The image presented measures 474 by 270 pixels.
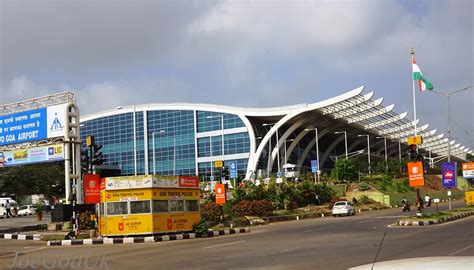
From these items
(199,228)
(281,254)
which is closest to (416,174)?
(199,228)

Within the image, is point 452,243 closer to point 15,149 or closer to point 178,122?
point 15,149

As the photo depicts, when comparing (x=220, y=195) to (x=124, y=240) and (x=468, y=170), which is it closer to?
(x=124, y=240)

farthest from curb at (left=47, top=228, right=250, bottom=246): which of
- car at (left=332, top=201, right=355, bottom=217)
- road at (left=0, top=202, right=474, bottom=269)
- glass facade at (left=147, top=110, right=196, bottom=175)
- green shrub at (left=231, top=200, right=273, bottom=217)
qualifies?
glass facade at (left=147, top=110, right=196, bottom=175)

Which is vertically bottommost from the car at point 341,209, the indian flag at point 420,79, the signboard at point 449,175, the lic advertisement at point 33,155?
the car at point 341,209

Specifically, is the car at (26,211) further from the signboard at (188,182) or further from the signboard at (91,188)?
the signboard at (188,182)

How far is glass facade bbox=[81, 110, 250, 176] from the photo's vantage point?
8931 centimetres

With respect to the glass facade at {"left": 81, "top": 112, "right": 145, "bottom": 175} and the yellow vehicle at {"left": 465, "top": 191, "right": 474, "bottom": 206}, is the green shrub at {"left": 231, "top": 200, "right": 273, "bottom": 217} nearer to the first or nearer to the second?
the yellow vehicle at {"left": 465, "top": 191, "right": 474, "bottom": 206}

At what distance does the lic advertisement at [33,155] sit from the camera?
121 feet

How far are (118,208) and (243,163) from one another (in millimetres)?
63681

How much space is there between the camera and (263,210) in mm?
38875

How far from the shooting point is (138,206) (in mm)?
24516

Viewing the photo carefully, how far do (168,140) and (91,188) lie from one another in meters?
68.7

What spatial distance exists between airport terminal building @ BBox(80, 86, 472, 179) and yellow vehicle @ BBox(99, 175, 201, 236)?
57104 millimetres

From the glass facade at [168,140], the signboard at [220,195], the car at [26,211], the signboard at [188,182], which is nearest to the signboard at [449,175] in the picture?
the signboard at [220,195]
